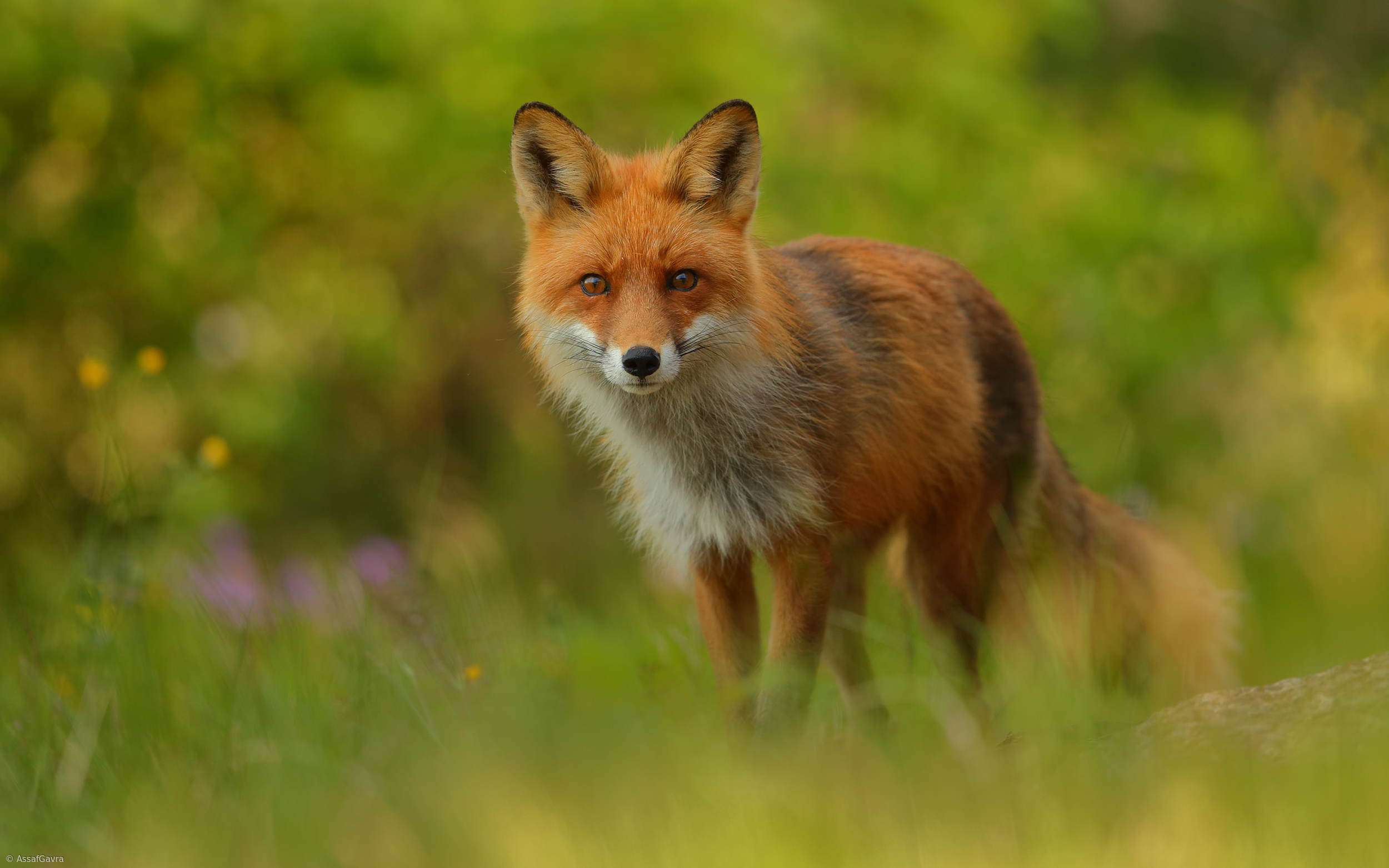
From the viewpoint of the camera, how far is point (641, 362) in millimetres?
3453

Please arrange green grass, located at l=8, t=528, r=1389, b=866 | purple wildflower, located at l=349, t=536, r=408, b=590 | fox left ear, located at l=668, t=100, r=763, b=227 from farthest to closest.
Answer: purple wildflower, located at l=349, t=536, r=408, b=590 → fox left ear, located at l=668, t=100, r=763, b=227 → green grass, located at l=8, t=528, r=1389, b=866

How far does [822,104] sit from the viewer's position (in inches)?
364

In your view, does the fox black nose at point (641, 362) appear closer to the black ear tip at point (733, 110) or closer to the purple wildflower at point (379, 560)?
the black ear tip at point (733, 110)

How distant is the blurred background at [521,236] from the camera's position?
7641 millimetres

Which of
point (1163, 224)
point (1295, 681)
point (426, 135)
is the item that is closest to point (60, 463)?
point (426, 135)

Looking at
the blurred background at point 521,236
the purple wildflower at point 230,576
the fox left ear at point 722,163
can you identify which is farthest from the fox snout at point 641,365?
the blurred background at point 521,236

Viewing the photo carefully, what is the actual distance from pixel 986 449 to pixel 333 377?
7010mm

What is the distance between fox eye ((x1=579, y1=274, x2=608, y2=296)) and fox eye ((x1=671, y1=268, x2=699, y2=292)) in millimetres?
204

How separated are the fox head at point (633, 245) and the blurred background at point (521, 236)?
5.55ft

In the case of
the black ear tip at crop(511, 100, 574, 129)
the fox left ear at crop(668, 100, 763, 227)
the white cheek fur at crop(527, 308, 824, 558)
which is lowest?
the white cheek fur at crop(527, 308, 824, 558)

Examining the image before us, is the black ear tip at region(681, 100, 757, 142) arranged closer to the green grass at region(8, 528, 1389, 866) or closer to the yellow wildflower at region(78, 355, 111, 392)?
the green grass at region(8, 528, 1389, 866)

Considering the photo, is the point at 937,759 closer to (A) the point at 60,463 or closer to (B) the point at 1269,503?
(B) the point at 1269,503

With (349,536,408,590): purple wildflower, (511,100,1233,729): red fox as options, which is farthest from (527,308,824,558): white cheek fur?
(349,536,408,590): purple wildflower

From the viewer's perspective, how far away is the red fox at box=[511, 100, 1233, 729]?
376 centimetres
